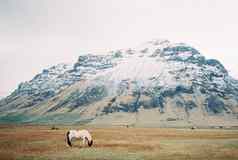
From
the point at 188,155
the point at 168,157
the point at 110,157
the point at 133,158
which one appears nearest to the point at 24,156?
the point at 110,157

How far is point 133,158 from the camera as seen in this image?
41.0 meters

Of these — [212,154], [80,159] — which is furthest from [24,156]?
[212,154]

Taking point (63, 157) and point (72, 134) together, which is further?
point (72, 134)

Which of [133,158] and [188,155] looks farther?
[188,155]

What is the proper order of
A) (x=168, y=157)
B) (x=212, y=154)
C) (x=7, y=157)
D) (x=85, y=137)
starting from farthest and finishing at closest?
(x=85, y=137), (x=212, y=154), (x=168, y=157), (x=7, y=157)

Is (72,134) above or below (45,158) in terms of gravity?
below

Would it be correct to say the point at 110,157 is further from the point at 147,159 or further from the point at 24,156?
the point at 24,156

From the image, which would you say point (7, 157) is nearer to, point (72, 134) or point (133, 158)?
point (133, 158)

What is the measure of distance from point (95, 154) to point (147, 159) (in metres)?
7.56

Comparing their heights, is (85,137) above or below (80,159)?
below

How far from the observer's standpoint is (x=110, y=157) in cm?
4150

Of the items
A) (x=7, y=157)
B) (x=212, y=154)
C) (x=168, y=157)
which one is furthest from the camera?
(x=212, y=154)

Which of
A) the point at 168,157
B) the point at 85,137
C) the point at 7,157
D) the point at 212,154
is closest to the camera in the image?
the point at 7,157

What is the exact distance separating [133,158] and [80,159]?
6.05 meters
